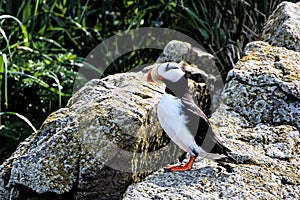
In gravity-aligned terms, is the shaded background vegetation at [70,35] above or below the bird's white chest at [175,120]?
below

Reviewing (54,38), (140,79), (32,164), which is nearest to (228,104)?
(140,79)

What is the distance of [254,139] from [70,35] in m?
2.57

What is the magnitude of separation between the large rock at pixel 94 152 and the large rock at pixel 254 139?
0.25 metres

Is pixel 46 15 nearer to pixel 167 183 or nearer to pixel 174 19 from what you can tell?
pixel 174 19

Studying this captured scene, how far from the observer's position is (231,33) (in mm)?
5434

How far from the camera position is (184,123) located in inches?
117

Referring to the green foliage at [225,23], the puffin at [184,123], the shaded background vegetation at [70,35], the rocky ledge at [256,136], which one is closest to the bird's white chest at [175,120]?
the puffin at [184,123]

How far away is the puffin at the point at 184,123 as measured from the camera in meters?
2.98

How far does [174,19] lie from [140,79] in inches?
82.7

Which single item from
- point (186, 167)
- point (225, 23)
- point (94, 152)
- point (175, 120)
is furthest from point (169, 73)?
point (225, 23)

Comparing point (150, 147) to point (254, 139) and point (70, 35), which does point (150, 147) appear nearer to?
point (254, 139)

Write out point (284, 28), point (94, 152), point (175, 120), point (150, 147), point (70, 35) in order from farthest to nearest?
point (70, 35), point (284, 28), point (150, 147), point (94, 152), point (175, 120)

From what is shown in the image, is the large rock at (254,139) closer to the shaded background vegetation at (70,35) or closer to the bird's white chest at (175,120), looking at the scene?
the bird's white chest at (175,120)

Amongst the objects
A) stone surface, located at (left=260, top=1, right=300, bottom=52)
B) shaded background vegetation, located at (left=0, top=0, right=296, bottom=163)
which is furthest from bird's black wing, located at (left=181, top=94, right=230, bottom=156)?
shaded background vegetation, located at (left=0, top=0, right=296, bottom=163)
